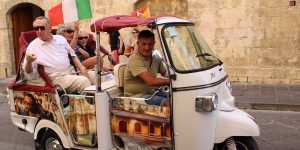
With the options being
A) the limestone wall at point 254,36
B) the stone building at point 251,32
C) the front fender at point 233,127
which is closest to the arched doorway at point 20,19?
the stone building at point 251,32

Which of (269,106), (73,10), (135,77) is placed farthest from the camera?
(269,106)

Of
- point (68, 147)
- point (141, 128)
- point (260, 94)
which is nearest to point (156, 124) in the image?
point (141, 128)

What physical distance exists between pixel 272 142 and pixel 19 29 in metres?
10.4

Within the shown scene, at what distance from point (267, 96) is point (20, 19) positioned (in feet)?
30.0

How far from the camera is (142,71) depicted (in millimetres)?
4234

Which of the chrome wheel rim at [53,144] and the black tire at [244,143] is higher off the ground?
the black tire at [244,143]

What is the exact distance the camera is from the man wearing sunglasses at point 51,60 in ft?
15.9

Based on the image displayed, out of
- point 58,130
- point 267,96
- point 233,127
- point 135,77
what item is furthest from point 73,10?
point 267,96

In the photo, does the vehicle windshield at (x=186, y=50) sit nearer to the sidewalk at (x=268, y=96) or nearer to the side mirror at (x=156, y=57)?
the side mirror at (x=156, y=57)

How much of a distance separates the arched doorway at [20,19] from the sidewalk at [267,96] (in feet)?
25.1

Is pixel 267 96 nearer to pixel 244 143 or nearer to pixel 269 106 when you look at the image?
pixel 269 106

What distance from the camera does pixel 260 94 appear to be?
868 cm

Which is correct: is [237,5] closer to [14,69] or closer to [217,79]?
[217,79]

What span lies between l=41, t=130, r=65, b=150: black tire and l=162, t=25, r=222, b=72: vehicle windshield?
1965mm
